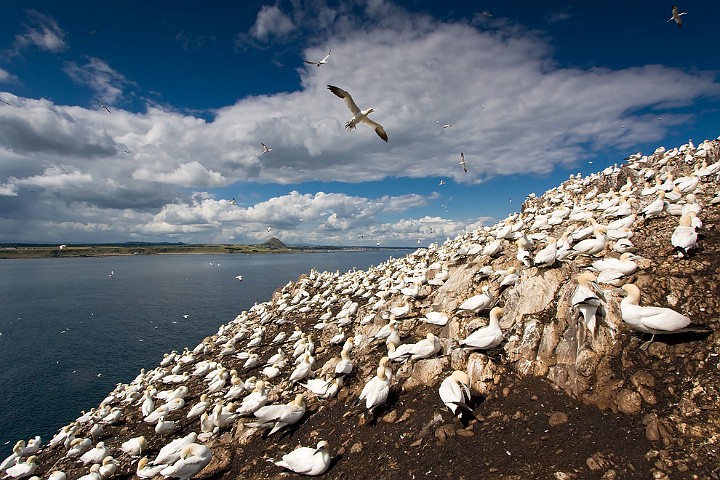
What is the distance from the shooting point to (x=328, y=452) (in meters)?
9.70

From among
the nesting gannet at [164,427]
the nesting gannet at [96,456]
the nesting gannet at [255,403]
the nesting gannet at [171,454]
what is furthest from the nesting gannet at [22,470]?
the nesting gannet at [255,403]

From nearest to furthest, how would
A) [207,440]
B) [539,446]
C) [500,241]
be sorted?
[539,446] → [207,440] → [500,241]

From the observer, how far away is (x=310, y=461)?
9500 mm

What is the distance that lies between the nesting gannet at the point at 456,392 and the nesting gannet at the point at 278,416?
544 cm

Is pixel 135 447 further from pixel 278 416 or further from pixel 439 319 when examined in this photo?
pixel 439 319

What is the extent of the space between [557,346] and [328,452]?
675 centimetres

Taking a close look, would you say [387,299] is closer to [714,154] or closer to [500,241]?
[500,241]

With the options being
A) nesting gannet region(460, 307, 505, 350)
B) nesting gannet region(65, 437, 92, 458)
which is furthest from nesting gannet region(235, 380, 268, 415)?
nesting gannet region(65, 437, 92, 458)

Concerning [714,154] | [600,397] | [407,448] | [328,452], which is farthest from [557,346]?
[714,154]

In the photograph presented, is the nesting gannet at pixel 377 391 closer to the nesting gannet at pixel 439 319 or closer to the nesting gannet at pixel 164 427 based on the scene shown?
the nesting gannet at pixel 439 319

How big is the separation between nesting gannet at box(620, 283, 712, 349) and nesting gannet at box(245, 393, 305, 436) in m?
9.96

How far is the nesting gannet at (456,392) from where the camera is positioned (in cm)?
877

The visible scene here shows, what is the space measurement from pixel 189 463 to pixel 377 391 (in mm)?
6502

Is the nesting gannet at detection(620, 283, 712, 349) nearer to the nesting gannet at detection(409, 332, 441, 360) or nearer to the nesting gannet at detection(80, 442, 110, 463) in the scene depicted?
the nesting gannet at detection(409, 332, 441, 360)
